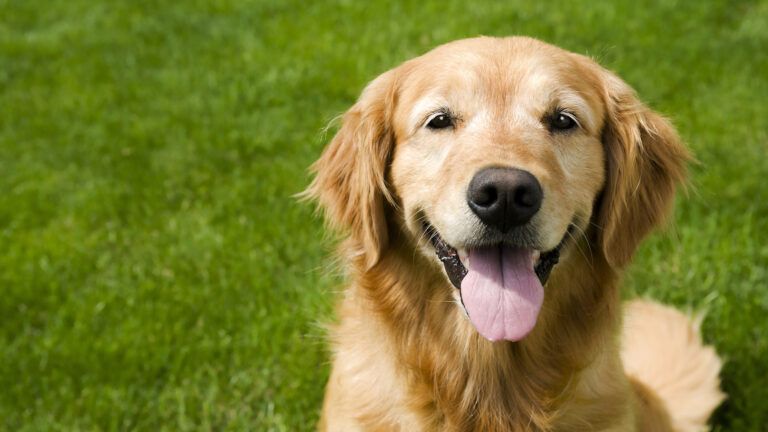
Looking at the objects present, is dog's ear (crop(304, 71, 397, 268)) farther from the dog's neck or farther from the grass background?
the grass background

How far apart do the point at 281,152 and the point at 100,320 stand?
188 cm

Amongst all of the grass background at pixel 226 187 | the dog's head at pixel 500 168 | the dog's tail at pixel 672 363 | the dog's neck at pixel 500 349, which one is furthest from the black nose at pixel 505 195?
the dog's tail at pixel 672 363

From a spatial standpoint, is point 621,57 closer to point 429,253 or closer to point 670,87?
point 670,87

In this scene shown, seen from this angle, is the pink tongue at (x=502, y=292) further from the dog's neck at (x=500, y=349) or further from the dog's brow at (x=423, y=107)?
the dog's brow at (x=423, y=107)

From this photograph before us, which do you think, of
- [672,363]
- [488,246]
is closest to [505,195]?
[488,246]

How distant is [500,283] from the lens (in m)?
2.87

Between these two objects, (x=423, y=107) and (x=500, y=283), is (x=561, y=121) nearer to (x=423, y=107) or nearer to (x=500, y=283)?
(x=423, y=107)

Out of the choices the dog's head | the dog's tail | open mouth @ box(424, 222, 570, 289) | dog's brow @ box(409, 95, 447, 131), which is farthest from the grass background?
dog's brow @ box(409, 95, 447, 131)

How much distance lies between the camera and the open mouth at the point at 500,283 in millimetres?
2805

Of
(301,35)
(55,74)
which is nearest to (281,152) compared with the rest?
(301,35)

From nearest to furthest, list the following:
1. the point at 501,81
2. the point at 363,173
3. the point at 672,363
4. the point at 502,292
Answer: the point at 502,292, the point at 501,81, the point at 363,173, the point at 672,363

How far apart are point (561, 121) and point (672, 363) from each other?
1.63 metres

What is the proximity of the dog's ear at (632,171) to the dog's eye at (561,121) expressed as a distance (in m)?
0.24

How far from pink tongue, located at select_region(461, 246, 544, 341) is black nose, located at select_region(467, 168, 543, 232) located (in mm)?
200
